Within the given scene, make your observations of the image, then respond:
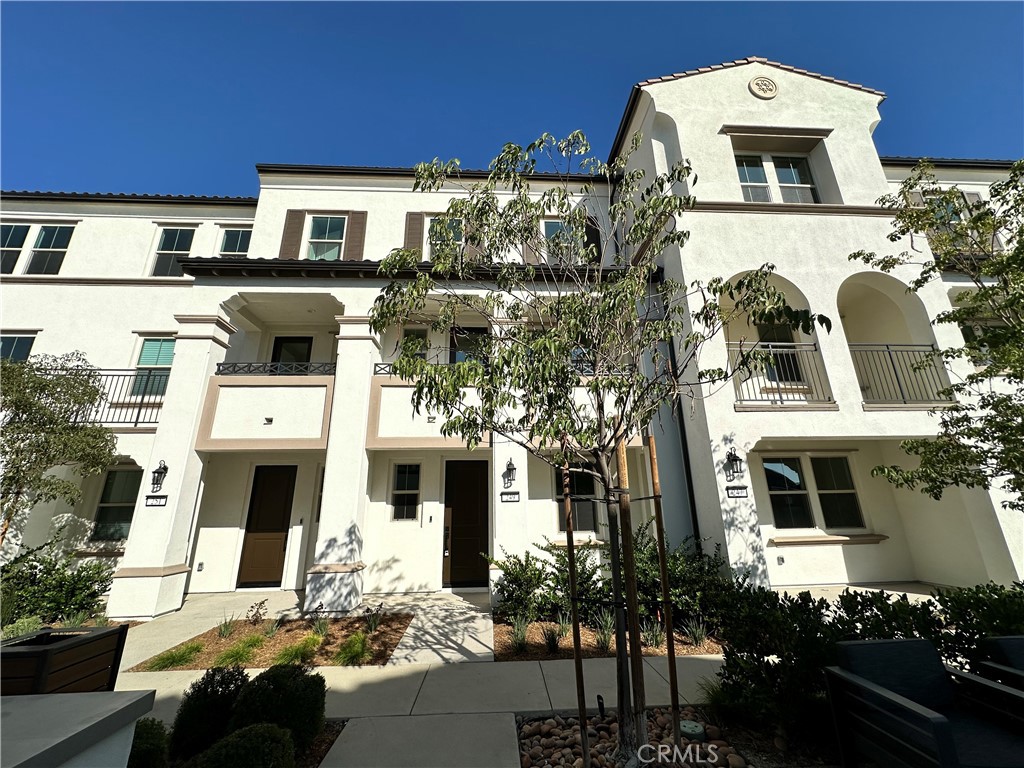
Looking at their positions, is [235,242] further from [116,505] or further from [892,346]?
[892,346]

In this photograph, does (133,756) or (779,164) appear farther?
(779,164)

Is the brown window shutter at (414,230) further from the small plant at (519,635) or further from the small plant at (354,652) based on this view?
the small plant at (519,635)

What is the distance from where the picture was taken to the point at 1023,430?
5668 mm

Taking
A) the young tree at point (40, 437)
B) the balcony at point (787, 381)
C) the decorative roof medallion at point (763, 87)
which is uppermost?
→ the decorative roof medallion at point (763, 87)

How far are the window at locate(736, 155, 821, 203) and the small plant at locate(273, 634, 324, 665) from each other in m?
13.5

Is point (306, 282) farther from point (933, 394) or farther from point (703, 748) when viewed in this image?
point (933, 394)

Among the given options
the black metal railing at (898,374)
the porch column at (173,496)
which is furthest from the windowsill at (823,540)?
the porch column at (173,496)

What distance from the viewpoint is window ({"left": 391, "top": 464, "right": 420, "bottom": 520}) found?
34.3 feet

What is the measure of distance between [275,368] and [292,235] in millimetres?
3999

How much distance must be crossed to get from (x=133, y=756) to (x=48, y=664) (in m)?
1.38

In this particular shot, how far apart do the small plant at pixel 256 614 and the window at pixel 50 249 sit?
1230cm

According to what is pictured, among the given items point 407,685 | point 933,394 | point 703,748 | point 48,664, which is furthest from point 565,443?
point 933,394

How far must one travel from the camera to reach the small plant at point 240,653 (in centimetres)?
586

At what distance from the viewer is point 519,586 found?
25.1 ft
